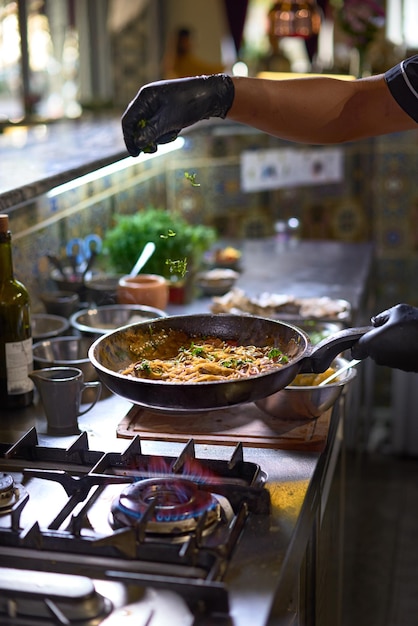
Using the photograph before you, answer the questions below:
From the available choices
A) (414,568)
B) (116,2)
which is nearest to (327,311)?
(414,568)

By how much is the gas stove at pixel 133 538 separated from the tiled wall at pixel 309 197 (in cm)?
208

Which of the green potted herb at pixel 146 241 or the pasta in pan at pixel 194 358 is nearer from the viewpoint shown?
the pasta in pan at pixel 194 358

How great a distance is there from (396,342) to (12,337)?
0.86 m

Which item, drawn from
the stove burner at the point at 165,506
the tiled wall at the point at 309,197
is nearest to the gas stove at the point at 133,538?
the stove burner at the point at 165,506

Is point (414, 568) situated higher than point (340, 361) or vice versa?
point (340, 361)

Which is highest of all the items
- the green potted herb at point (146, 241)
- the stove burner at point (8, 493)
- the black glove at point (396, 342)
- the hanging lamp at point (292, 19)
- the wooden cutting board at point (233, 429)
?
the hanging lamp at point (292, 19)

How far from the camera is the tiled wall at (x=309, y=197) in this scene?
13.6 ft

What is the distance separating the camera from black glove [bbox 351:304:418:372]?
4.60ft

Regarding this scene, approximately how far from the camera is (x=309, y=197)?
4738 millimetres

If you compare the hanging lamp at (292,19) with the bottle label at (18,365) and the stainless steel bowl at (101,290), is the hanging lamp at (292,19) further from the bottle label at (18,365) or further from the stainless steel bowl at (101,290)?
the bottle label at (18,365)

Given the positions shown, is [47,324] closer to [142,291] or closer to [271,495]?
[142,291]

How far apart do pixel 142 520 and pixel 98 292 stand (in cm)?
136

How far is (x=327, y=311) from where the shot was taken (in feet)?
8.73

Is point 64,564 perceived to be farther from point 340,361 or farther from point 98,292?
point 98,292
